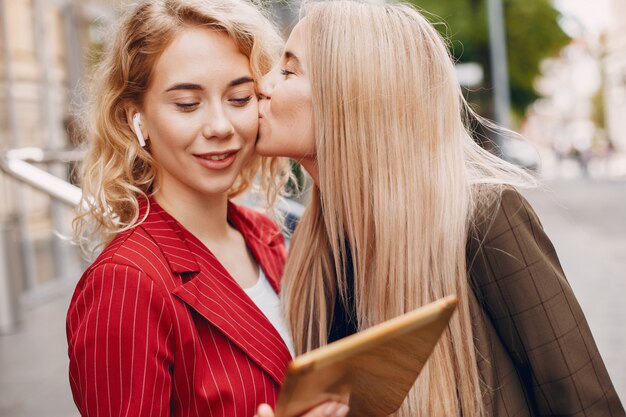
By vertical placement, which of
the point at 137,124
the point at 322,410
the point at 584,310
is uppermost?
the point at 137,124

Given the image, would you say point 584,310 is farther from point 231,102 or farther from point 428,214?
point 231,102

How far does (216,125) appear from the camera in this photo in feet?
6.37

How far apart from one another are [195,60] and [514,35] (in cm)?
2640

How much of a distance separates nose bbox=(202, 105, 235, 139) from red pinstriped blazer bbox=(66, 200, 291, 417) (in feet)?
0.86

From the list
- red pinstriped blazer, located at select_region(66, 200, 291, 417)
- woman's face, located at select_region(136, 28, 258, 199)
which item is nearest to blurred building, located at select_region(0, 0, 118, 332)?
woman's face, located at select_region(136, 28, 258, 199)

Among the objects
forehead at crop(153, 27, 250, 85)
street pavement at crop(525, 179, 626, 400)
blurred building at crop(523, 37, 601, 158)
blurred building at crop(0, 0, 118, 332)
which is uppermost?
forehead at crop(153, 27, 250, 85)

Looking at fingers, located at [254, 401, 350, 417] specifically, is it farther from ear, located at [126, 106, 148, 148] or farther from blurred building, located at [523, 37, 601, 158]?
blurred building, located at [523, 37, 601, 158]

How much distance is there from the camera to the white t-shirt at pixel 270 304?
85.1 inches

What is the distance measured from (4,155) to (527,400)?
2095mm

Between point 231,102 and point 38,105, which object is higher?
point 231,102

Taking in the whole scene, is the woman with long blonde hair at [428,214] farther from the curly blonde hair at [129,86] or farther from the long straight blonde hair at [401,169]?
the curly blonde hair at [129,86]

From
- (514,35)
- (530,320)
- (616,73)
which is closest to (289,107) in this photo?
(530,320)

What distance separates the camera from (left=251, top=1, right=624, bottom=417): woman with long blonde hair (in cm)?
178

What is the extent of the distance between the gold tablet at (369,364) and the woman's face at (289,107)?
34.3 inches
